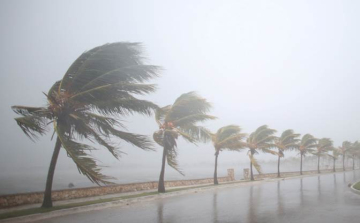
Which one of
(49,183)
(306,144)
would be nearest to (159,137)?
(49,183)

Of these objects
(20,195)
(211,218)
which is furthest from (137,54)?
(20,195)

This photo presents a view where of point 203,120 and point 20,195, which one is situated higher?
point 203,120

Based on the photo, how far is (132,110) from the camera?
41.3 feet

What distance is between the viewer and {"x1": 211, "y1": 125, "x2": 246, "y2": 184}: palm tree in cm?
2642

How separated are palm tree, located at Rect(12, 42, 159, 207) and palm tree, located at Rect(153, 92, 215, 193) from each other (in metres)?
6.51

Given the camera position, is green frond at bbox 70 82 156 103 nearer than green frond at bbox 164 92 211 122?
Yes

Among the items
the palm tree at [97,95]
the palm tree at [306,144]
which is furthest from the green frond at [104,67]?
the palm tree at [306,144]

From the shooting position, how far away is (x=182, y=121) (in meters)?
19.0

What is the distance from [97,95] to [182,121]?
8483 mm

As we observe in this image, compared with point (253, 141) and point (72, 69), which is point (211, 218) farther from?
point (253, 141)

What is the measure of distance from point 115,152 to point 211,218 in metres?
5.22

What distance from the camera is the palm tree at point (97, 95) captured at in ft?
37.2

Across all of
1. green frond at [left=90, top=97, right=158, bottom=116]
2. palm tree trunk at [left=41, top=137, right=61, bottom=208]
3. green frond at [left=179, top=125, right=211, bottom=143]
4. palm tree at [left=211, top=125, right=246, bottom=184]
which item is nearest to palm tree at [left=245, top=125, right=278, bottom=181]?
palm tree at [left=211, top=125, right=246, bottom=184]

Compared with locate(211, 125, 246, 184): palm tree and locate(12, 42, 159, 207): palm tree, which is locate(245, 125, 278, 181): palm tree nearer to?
locate(211, 125, 246, 184): palm tree
